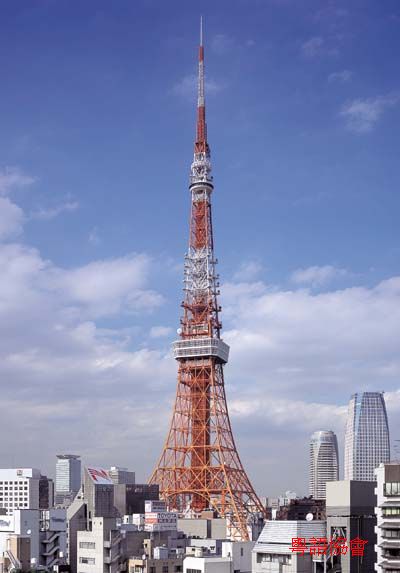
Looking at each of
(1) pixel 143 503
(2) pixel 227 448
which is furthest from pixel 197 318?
(1) pixel 143 503

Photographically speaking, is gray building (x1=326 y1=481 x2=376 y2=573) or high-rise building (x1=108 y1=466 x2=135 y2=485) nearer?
gray building (x1=326 y1=481 x2=376 y2=573)

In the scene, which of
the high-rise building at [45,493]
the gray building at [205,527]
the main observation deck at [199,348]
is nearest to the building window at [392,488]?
the gray building at [205,527]

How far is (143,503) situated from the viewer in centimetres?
7606

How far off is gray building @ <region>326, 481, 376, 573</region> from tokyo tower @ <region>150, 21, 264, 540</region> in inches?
1122

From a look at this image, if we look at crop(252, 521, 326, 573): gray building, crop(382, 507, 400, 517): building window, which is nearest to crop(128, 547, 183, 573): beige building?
crop(252, 521, 326, 573): gray building

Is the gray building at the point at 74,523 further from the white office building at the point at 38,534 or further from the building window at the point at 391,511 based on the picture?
the building window at the point at 391,511

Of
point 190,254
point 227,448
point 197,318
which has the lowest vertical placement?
point 227,448

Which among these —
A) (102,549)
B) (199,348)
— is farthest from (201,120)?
(102,549)

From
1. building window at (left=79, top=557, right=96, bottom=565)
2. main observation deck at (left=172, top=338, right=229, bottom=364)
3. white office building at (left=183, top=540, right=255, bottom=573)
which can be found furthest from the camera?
main observation deck at (left=172, top=338, right=229, bottom=364)

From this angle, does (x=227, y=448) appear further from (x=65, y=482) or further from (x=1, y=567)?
(x=65, y=482)

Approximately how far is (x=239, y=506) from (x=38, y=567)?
78.0 feet

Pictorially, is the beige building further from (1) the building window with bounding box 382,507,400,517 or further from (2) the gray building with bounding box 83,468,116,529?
(1) the building window with bounding box 382,507,400,517

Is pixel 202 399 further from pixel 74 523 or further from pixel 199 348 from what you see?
pixel 74 523

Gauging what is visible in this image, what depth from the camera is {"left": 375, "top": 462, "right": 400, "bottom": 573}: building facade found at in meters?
39.1
